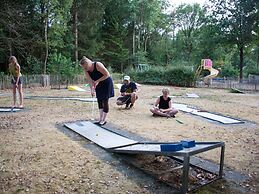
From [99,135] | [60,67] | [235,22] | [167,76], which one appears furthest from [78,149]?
[235,22]

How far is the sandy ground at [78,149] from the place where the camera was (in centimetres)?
291

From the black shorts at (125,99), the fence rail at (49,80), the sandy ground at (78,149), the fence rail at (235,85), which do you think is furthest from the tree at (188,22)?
the sandy ground at (78,149)

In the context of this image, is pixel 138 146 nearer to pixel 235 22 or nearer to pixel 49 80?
pixel 49 80

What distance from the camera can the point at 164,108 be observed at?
6969mm

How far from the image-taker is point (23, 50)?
61.2ft

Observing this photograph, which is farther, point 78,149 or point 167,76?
point 167,76

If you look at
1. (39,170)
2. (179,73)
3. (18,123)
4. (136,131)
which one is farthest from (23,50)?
(39,170)

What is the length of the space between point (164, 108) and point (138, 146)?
3380 mm

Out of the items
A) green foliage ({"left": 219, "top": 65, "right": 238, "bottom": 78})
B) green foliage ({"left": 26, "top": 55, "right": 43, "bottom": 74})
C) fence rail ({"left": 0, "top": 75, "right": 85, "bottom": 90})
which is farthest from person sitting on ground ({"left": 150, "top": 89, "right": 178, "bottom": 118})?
green foliage ({"left": 219, "top": 65, "right": 238, "bottom": 78})

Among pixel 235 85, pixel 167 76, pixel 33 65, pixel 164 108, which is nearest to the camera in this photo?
pixel 164 108

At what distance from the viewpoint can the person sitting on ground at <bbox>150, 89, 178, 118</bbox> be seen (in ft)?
22.5

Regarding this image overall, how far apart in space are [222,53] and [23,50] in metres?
28.6

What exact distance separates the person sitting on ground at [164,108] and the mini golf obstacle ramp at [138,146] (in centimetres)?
194

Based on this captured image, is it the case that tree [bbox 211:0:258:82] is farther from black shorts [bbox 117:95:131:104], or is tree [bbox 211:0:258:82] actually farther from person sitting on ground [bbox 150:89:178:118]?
person sitting on ground [bbox 150:89:178:118]
